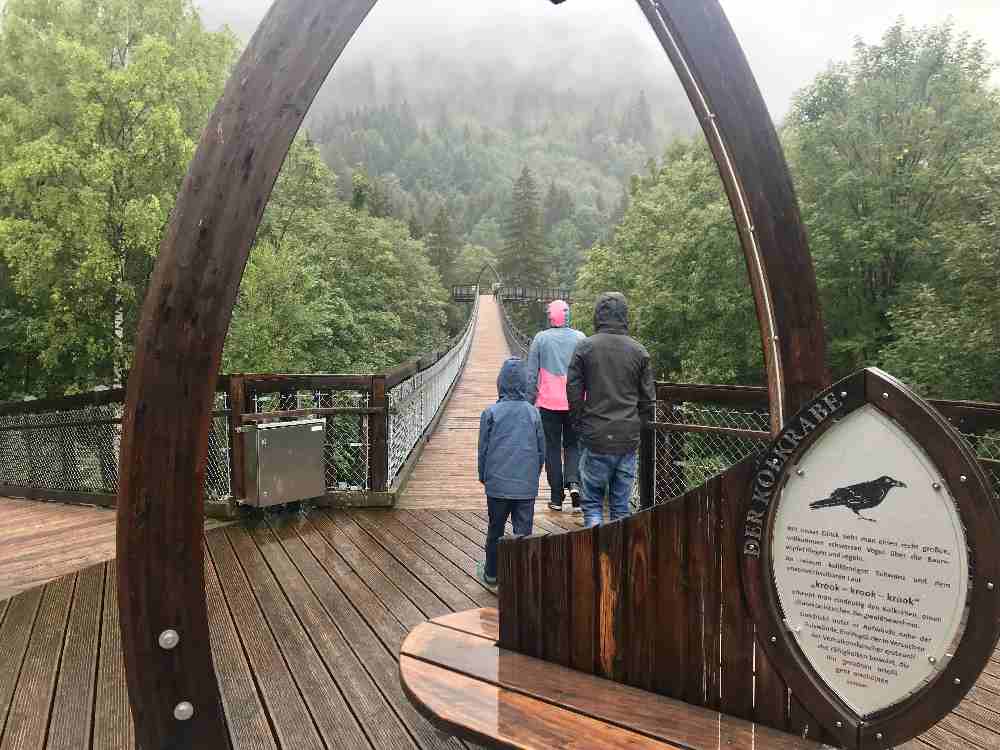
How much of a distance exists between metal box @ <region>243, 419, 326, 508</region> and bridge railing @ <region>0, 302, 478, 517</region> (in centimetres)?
11

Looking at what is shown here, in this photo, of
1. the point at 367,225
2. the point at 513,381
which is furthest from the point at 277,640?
→ the point at 367,225

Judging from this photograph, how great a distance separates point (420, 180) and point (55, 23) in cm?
10861

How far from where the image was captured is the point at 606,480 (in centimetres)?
392

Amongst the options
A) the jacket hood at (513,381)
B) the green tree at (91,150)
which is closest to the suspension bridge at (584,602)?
the jacket hood at (513,381)

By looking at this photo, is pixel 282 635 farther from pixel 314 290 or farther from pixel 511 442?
pixel 314 290

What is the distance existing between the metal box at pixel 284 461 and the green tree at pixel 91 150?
31.1ft

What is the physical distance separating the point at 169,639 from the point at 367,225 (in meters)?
29.8

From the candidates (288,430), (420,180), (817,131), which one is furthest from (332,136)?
(288,430)

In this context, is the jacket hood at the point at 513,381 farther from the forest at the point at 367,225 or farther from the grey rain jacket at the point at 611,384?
the forest at the point at 367,225

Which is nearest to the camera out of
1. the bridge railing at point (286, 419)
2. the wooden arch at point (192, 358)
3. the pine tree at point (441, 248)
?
the wooden arch at point (192, 358)

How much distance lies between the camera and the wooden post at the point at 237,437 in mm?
4770

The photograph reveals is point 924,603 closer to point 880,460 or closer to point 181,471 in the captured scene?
point 880,460

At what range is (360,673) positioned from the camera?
9.19ft

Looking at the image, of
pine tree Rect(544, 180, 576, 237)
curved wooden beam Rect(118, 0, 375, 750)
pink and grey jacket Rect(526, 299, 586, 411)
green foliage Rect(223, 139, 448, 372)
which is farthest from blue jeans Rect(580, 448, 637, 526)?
pine tree Rect(544, 180, 576, 237)
